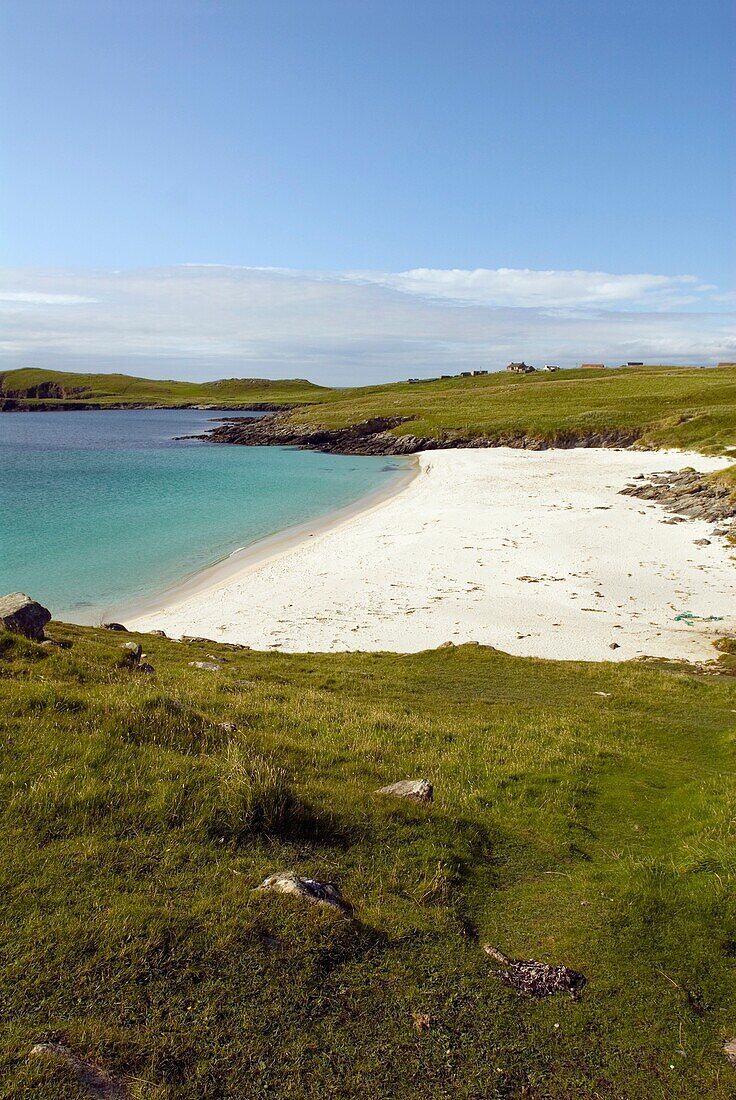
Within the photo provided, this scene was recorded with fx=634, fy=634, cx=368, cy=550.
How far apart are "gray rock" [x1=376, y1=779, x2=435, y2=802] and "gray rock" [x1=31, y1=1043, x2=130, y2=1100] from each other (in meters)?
5.45

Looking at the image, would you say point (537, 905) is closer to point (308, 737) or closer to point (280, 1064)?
point (280, 1064)

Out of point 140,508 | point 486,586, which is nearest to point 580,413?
point 140,508

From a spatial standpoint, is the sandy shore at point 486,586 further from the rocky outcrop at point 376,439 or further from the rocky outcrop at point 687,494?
the rocky outcrop at point 376,439

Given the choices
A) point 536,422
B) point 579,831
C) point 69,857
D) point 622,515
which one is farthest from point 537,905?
point 536,422

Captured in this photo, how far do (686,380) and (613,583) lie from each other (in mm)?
132606

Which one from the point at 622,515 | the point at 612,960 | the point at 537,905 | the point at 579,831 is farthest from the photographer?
the point at 622,515

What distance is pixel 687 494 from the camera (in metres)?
56.9

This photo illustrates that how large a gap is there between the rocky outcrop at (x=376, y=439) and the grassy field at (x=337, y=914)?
96.2 m

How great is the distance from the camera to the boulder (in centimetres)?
1709

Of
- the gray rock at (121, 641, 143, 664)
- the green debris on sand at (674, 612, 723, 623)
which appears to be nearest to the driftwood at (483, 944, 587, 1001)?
the gray rock at (121, 641, 143, 664)

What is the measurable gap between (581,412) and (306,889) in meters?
120

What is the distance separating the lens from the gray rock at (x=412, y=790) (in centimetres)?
1025

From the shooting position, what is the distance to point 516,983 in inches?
266

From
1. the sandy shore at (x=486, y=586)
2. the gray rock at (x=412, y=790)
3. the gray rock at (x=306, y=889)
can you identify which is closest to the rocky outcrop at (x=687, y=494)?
the sandy shore at (x=486, y=586)
